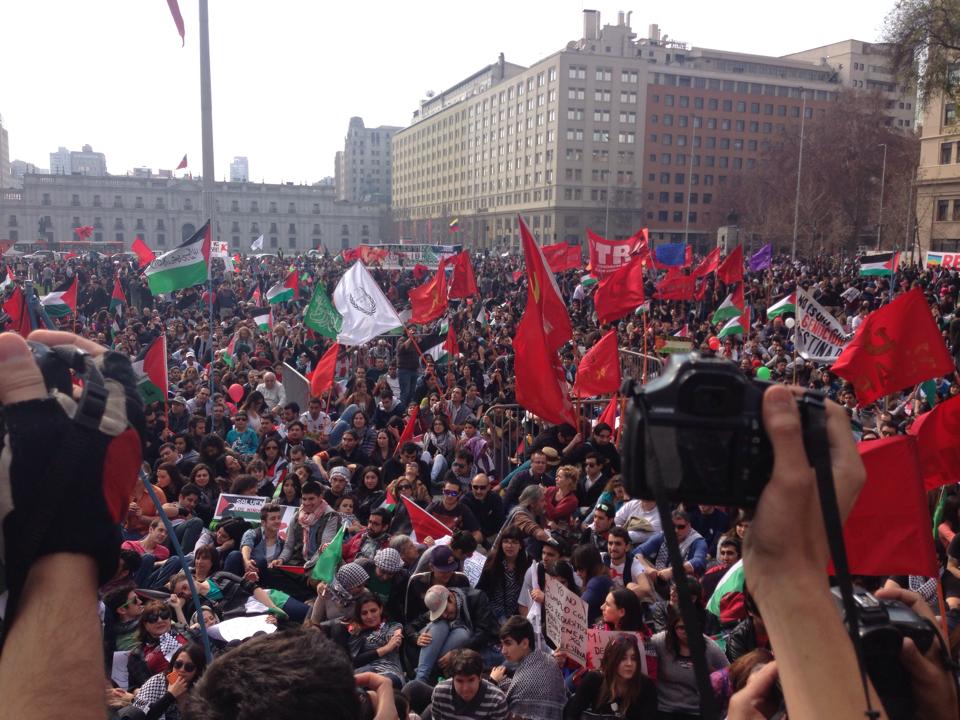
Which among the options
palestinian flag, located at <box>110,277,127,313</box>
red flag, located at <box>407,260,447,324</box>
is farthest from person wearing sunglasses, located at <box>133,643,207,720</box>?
palestinian flag, located at <box>110,277,127,313</box>

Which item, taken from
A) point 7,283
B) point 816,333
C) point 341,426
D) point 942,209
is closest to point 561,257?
A: point 816,333

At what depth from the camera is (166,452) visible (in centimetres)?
946

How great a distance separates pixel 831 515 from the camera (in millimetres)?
1117

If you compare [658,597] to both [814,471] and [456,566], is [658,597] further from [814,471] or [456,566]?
[814,471]

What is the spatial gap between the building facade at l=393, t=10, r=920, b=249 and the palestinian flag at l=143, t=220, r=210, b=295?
2999 inches

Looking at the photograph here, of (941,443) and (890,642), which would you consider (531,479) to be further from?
(890,642)

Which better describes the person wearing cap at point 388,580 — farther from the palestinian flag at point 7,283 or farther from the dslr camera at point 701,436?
the palestinian flag at point 7,283

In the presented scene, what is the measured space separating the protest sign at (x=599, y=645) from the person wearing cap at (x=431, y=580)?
1469 mm

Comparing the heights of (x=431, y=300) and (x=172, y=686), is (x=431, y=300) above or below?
above

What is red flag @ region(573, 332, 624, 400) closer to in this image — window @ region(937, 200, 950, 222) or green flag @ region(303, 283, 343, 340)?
green flag @ region(303, 283, 343, 340)

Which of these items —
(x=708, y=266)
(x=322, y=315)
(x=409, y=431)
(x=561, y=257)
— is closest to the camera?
(x=409, y=431)

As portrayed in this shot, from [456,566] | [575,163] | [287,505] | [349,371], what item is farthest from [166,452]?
[575,163]

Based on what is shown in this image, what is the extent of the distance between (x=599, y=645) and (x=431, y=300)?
1071 cm

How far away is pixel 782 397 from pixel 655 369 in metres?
13.5
